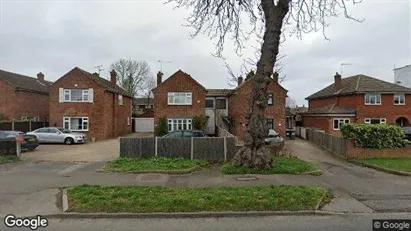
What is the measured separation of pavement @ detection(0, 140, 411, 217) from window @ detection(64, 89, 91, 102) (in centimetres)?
1457

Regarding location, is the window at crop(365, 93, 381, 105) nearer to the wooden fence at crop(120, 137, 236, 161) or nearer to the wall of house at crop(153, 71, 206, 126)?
the wall of house at crop(153, 71, 206, 126)

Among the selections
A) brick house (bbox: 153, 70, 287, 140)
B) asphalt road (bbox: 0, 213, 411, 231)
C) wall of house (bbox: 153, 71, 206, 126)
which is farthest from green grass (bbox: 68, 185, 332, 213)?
wall of house (bbox: 153, 71, 206, 126)

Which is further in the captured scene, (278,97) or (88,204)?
(278,97)

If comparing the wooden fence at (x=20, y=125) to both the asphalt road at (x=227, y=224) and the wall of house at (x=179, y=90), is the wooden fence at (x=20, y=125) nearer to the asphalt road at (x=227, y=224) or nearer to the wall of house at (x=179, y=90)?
the wall of house at (x=179, y=90)

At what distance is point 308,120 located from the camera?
37281 millimetres

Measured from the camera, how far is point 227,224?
608cm

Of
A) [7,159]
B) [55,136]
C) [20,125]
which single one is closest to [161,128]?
[55,136]

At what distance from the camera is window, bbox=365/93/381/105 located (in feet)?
104

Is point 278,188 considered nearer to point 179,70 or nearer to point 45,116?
point 179,70

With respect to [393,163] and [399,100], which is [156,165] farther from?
[399,100]

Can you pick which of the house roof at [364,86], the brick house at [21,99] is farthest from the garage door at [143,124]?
the house roof at [364,86]

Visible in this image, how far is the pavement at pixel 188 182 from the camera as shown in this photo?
24.3 feet

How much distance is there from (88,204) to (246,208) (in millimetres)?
3557

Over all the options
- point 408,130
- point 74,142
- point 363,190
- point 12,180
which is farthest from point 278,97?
point 12,180
